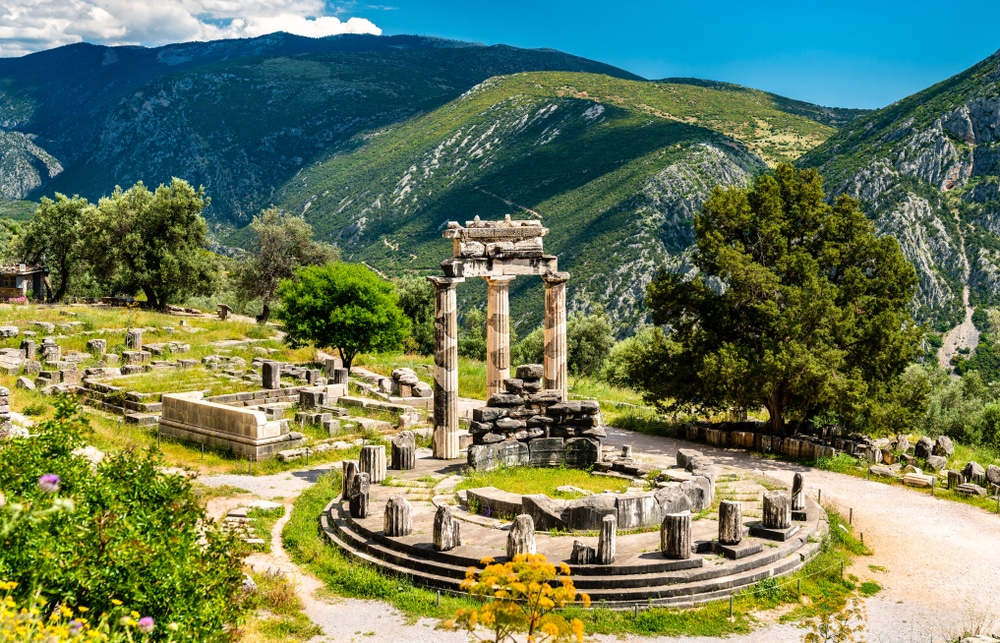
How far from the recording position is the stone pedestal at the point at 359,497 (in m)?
18.5

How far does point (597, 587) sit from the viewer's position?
15.1 metres

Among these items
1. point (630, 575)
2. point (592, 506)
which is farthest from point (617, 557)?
point (592, 506)

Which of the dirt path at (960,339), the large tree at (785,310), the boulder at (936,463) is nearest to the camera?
the boulder at (936,463)

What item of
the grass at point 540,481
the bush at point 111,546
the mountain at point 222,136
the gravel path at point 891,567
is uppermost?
the mountain at point 222,136

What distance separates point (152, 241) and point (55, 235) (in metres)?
9.47

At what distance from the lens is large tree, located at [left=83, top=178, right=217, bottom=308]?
55.6 metres

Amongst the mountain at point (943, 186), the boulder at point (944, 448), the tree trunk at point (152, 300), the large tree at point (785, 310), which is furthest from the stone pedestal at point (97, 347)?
the mountain at point (943, 186)

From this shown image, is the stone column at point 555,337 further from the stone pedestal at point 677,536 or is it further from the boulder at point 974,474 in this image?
the boulder at point 974,474

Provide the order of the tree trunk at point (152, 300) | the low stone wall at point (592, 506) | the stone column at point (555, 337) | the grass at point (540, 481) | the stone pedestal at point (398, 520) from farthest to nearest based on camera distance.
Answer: the tree trunk at point (152, 300)
the stone column at point (555, 337)
the grass at point (540, 481)
the low stone wall at point (592, 506)
the stone pedestal at point (398, 520)

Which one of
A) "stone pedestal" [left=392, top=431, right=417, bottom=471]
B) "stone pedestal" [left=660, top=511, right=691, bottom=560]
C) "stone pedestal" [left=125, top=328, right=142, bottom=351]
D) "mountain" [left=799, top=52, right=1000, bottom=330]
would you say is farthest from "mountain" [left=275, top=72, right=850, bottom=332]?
"stone pedestal" [left=660, top=511, right=691, bottom=560]

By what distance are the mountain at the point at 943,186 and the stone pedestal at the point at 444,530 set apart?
218 feet

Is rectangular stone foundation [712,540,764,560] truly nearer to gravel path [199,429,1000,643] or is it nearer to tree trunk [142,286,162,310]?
gravel path [199,429,1000,643]

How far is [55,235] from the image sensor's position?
60750mm

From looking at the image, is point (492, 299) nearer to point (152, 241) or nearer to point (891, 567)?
point (891, 567)
